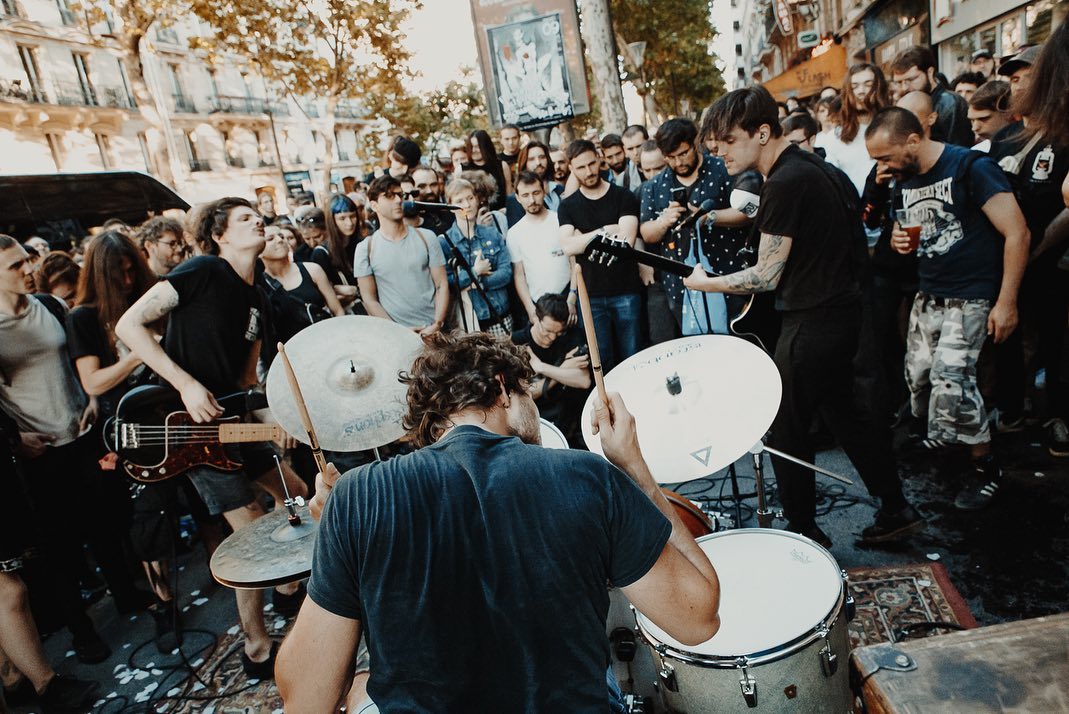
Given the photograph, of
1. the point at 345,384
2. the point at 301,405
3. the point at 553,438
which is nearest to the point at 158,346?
the point at 345,384

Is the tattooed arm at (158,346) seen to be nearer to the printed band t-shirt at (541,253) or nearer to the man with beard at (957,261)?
the printed band t-shirt at (541,253)

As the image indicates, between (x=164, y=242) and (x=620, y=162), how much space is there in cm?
436

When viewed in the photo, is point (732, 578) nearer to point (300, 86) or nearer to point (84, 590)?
point (84, 590)

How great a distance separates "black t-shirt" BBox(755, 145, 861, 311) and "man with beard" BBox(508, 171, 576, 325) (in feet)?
7.19

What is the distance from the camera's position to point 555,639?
137 cm

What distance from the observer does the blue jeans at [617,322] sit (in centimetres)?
489

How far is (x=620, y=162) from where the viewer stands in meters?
6.80

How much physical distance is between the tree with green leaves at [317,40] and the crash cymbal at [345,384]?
14.8 metres

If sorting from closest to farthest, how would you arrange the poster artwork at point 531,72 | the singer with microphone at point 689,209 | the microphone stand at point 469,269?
the singer with microphone at point 689,209
the microphone stand at point 469,269
the poster artwork at point 531,72

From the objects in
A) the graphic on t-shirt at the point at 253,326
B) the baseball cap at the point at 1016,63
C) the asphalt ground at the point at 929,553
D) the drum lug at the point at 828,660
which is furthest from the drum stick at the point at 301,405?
the baseball cap at the point at 1016,63

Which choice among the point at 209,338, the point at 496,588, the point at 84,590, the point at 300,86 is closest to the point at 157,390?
the point at 209,338

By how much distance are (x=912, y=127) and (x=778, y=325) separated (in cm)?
126

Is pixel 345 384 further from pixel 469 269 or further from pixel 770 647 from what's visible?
pixel 469 269

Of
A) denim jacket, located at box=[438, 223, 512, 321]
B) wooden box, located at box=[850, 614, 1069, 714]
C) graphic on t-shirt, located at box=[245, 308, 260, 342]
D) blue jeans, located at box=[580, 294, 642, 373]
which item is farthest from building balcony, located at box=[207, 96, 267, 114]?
wooden box, located at box=[850, 614, 1069, 714]
